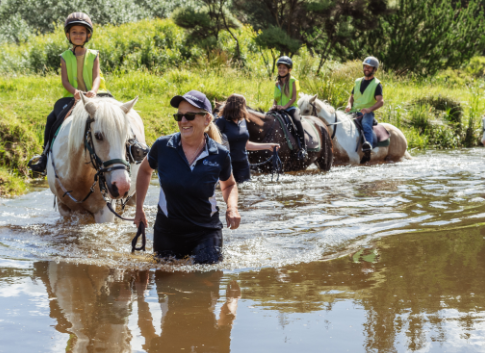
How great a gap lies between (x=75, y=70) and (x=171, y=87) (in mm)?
9234

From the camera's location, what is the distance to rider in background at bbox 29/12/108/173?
6.20 meters

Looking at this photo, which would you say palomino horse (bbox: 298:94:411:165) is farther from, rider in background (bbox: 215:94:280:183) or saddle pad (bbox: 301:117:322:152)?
rider in background (bbox: 215:94:280:183)

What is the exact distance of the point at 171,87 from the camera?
51.0 ft

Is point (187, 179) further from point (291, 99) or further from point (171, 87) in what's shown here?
point (171, 87)

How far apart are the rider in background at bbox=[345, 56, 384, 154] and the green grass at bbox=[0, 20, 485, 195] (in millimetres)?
3229

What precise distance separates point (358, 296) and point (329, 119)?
8263 mm

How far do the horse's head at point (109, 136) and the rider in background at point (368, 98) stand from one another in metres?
7.71

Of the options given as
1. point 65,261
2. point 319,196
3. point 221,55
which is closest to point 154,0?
point 221,55

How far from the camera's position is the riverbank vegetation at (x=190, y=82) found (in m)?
11.7

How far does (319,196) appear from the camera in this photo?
862cm

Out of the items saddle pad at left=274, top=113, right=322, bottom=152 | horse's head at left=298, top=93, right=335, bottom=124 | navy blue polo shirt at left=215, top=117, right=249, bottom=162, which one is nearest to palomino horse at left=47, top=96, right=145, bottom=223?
navy blue polo shirt at left=215, top=117, right=249, bottom=162

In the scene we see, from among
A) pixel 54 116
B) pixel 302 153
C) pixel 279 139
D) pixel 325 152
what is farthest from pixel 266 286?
pixel 325 152

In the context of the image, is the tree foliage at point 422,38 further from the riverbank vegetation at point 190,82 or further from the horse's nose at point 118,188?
the horse's nose at point 118,188

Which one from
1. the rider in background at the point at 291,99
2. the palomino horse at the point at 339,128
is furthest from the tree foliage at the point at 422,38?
the rider in background at the point at 291,99
